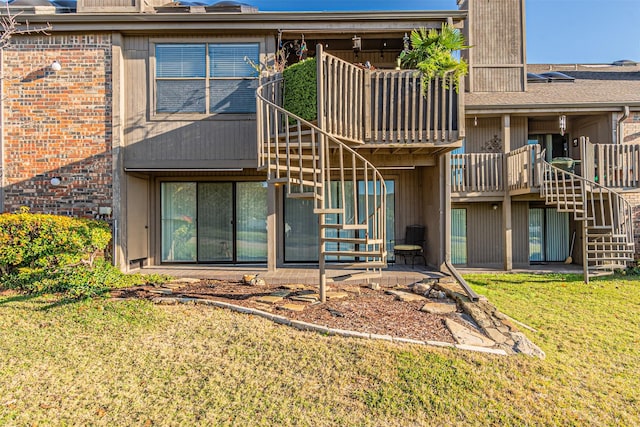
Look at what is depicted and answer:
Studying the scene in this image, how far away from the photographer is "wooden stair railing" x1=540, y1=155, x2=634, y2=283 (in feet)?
26.0

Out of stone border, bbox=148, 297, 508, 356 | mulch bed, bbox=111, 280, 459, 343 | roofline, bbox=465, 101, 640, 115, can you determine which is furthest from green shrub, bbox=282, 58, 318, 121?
roofline, bbox=465, 101, 640, 115

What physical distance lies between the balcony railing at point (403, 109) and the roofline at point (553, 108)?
10.4ft

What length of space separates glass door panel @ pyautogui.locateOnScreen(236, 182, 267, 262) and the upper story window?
199cm

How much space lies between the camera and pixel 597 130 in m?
9.72

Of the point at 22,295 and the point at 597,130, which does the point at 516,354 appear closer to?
the point at 22,295

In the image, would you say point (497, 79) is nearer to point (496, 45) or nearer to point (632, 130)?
point (496, 45)

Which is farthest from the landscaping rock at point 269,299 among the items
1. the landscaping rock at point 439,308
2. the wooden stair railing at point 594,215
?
the wooden stair railing at point 594,215

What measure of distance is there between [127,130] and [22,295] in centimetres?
353

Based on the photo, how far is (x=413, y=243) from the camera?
8.66m

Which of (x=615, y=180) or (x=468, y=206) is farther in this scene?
(x=468, y=206)

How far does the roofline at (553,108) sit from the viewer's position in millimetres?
9070

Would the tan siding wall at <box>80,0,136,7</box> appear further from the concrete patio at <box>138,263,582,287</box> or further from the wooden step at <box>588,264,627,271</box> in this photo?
the wooden step at <box>588,264,627,271</box>

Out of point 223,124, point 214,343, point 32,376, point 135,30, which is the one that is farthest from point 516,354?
point 135,30

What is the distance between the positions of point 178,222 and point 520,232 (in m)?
8.67
